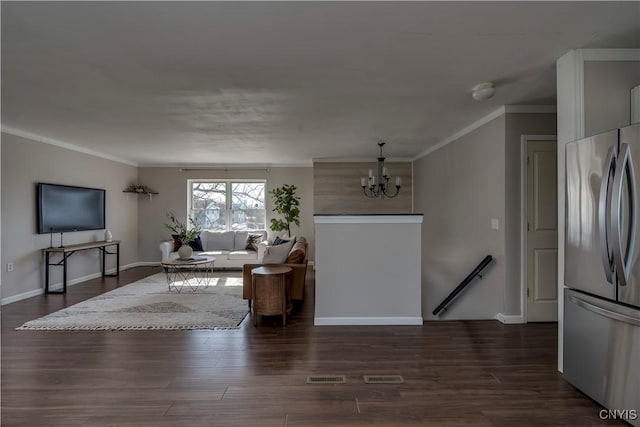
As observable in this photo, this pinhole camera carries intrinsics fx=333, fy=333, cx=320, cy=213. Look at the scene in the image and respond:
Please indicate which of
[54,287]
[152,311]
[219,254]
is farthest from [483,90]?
[54,287]

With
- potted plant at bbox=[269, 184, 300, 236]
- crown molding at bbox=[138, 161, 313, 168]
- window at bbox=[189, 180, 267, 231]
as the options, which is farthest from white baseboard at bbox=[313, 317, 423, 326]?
crown molding at bbox=[138, 161, 313, 168]

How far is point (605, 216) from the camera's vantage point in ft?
6.71

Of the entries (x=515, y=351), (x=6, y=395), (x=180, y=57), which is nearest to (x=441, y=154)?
(x=515, y=351)

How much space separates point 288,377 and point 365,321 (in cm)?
143

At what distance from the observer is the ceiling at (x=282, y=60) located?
6.61 feet

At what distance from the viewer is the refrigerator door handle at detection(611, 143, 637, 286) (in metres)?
1.92

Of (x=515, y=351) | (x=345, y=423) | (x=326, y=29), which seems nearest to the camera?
(x=345, y=423)

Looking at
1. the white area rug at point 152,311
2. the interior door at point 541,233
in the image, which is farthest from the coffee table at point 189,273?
the interior door at point 541,233

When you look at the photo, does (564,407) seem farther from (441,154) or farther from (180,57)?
(441,154)

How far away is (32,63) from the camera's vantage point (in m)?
2.64

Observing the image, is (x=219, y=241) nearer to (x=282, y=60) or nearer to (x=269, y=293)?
(x=269, y=293)

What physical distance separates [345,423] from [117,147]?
6034 millimetres

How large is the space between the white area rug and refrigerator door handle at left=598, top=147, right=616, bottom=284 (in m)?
3.35

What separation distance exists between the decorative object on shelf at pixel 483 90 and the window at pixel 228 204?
5.85 metres
